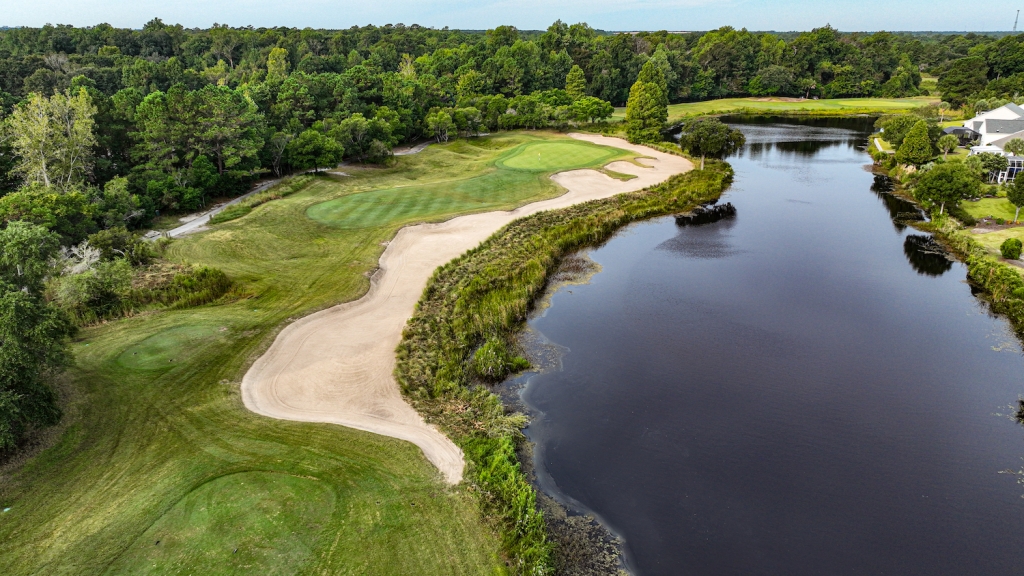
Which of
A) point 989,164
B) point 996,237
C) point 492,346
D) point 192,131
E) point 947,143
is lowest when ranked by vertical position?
point 492,346

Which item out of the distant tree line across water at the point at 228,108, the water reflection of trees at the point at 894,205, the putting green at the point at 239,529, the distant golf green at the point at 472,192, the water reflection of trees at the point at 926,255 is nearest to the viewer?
the putting green at the point at 239,529

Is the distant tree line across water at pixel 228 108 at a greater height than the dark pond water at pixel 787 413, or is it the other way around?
the distant tree line across water at pixel 228 108

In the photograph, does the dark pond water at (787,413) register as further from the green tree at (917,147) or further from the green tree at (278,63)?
the green tree at (278,63)

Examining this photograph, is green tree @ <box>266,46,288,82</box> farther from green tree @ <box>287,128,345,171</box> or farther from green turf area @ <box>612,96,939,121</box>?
green turf area @ <box>612,96,939,121</box>

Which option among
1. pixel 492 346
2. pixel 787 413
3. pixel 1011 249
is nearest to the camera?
pixel 787 413

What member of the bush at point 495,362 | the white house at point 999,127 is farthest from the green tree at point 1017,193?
the bush at point 495,362

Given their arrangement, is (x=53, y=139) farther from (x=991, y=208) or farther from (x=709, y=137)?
(x=991, y=208)

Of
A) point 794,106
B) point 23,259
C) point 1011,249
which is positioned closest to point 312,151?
point 23,259
